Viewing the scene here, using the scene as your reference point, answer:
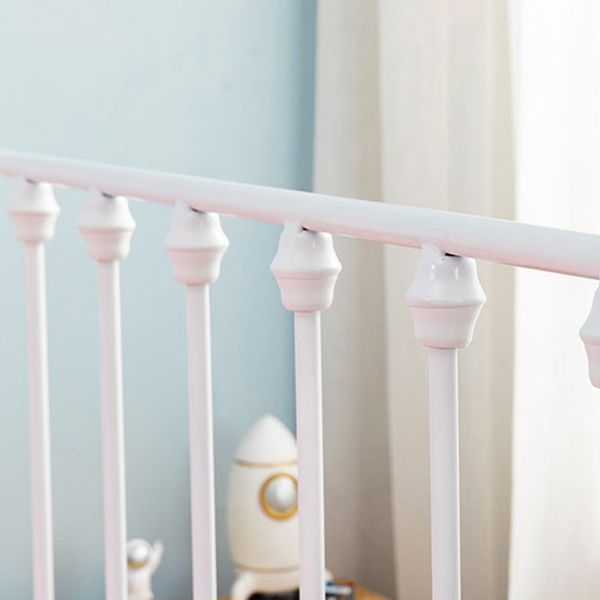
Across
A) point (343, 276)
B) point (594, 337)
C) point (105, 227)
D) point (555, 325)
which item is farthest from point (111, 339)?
point (343, 276)

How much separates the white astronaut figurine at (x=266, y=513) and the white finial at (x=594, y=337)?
1.40 metres

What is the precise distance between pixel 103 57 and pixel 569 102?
2.54 ft

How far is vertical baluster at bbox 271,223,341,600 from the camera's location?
687mm

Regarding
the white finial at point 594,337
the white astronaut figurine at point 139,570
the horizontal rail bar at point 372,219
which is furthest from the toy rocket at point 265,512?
the white finial at point 594,337

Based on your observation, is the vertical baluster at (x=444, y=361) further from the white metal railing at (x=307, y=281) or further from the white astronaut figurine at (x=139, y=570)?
the white astronaut figurine at (x=139, y=570)

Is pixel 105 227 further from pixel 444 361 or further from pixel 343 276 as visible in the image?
pixel 343 276

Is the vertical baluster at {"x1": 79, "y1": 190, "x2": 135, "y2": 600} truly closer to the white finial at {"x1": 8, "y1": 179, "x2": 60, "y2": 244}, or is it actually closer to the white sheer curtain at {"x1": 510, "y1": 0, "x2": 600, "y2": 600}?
the white finial at {"x1": 8, "y1": 179, "x2": 60, "y2": 244}

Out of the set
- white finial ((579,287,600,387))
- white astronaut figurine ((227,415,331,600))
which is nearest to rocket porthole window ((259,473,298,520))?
white astronaut figurine ((227,415,331,600))

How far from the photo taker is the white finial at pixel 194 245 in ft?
2.56

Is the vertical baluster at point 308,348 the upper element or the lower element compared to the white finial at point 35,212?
lower

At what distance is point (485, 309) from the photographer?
1.76 m

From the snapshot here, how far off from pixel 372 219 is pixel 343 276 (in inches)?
56.3

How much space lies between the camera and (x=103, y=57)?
6.24 feet

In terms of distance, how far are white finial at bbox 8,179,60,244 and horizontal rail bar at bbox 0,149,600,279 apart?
0.07 m
